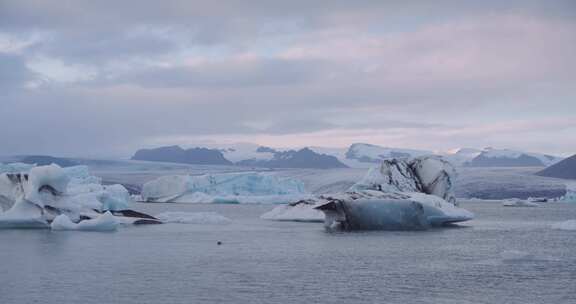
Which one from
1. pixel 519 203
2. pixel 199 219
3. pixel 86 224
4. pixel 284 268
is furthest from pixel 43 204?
pixel 519 203

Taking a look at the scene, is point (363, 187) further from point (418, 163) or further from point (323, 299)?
point (323, 299)

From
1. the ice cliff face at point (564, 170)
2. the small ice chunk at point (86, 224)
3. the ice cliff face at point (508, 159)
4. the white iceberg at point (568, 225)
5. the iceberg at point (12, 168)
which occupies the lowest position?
the white iceberg at point (568, 225)

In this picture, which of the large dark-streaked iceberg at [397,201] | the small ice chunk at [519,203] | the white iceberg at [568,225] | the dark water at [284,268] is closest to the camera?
the dark water at [284,268]

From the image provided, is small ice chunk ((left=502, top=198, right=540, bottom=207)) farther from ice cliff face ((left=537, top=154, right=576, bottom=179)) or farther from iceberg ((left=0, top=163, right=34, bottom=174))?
ice cliff face ((left=537, top=154, right=576, bottom=179))

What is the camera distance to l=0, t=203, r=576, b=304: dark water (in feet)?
38.8

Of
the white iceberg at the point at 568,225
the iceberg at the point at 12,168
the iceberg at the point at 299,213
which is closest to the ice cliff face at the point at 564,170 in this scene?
the iceberg at the point at 299,213

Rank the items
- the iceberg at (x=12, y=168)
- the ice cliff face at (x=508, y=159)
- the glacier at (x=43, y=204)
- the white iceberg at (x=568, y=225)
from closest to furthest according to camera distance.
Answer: the glacier at (x=43, y=204), the white iceberg at (x=568, y=225), the iceberg at (x=12, y=168), the ice cliff face at (x=508, y=159)

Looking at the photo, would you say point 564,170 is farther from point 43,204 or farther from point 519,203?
point 43,204

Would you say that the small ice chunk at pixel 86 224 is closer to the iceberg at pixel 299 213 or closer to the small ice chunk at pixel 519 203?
the iceberg at pixel 299 213

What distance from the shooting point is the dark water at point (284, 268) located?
11836 mm

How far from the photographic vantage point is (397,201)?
25.0 m

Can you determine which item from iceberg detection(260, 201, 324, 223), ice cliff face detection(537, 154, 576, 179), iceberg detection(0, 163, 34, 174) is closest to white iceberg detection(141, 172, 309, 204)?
iceberg detection(0, 163, 34, 174)

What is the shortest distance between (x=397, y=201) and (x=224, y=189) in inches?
1266

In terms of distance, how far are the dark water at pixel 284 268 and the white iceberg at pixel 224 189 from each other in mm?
29952
